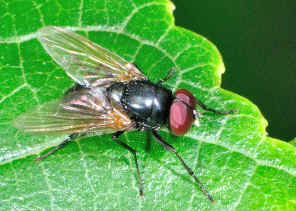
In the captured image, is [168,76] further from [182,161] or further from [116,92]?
[182,161]

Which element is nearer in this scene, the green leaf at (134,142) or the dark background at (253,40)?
the green leaf at (134,142)

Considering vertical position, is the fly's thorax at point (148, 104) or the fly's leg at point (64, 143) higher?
the fly's thorax at point (148, 104)

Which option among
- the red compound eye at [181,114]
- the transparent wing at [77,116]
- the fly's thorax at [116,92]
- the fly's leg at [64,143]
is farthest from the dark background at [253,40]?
the fly's leg at [64,143]

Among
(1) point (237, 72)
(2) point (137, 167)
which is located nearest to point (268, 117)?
(1) point (237, 72)

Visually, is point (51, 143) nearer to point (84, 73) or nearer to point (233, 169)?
point (84, 73)

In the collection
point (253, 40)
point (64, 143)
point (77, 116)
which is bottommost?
point (64, 143)

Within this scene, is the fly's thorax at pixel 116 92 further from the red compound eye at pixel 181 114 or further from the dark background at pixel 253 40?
the dark background at pixel 253 40

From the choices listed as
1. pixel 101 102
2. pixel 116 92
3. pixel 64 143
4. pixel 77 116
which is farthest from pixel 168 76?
pixel 64 143

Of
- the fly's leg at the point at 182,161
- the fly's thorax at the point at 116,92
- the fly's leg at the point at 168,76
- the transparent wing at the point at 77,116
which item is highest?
the fly's leg at the point at 168,76
